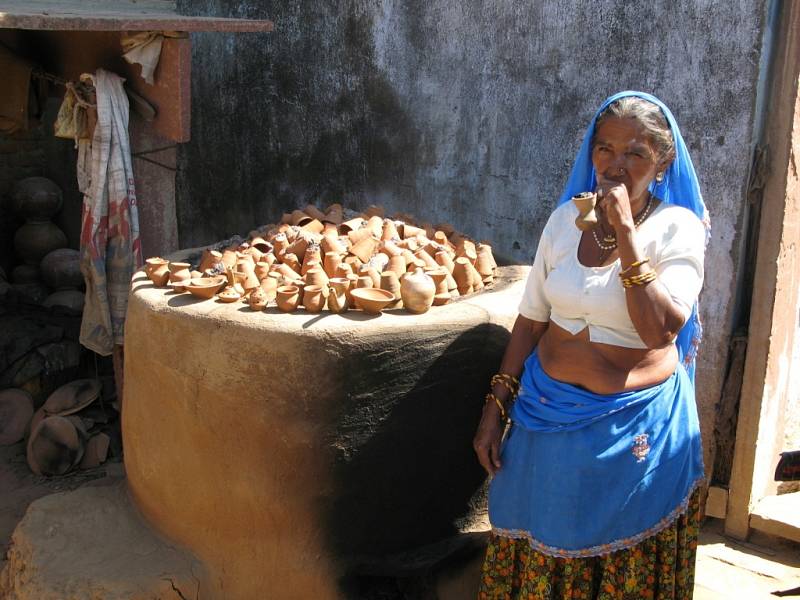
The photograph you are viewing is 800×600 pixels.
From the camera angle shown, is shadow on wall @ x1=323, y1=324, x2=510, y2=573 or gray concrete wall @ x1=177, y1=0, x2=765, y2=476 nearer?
shadow on wall @ x1=323, y1=324, x2=510, y2=573

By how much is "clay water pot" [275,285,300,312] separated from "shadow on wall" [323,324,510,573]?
0.92 ft

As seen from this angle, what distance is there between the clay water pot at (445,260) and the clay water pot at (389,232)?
0.72 ft

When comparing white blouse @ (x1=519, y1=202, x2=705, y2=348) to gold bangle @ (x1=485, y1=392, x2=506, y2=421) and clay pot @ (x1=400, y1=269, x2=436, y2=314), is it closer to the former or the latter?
gold bangle @ (x1=485, y1=392, x2=506, y2=421)

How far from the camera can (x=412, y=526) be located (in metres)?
2.79

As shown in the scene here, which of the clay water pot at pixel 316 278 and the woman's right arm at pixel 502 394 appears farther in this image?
the clay water pot at pixel 316 278

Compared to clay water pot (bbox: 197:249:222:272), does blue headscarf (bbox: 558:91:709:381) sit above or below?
above

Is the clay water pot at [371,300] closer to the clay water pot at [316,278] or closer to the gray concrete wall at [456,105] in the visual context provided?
the clay water pot at [316,278]

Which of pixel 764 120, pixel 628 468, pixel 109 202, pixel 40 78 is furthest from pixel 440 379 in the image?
pixel 40 78

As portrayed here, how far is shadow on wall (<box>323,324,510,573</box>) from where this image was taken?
2607 mm

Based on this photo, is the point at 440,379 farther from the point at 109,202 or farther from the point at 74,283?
the point at 74,283

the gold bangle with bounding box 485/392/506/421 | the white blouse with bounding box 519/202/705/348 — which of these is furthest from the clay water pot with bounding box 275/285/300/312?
the white blouse with bounding box 519/202/705/348

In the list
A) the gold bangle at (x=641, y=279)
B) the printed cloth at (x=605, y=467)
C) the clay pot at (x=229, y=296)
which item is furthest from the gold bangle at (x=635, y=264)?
the clay pot at (x=229, y=296)

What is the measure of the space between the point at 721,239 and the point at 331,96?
8.00ft

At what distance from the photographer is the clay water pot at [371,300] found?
261 centimetres
